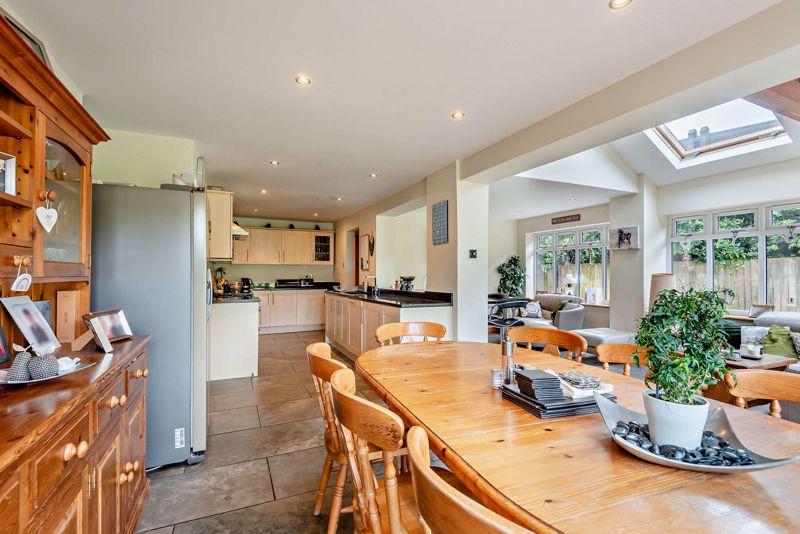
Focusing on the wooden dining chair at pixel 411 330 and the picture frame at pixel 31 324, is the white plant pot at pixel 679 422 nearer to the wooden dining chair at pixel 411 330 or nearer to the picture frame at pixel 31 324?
the wooden dining chair at pixel 411 330

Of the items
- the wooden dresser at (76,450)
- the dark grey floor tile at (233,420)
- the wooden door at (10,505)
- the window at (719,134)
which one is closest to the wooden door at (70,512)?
the wooden dresser at (76,450)

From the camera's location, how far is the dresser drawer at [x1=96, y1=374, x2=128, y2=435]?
129cm

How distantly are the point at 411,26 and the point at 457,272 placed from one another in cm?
269

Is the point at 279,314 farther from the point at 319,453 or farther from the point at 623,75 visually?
the point at 623,75

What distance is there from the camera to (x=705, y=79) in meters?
1.99

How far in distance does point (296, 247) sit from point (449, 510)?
8.24 metres

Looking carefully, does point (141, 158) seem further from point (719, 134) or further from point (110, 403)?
point (719, 134)

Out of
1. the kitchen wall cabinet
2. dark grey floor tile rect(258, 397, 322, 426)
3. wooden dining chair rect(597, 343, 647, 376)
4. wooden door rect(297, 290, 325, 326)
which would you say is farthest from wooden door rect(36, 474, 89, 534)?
the kitchen wall cabinet

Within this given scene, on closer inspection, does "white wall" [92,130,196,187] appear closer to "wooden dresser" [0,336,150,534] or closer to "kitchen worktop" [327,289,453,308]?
"wooden dresser" [0,336,150,534]

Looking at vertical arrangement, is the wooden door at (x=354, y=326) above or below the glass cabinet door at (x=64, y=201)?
below

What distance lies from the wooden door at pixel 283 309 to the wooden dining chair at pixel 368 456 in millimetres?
6728

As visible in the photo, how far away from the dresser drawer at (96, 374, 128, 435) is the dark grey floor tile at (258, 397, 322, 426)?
67.3 inches

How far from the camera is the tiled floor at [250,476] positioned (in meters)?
1.86

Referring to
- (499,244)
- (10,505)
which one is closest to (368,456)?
(10,505)
